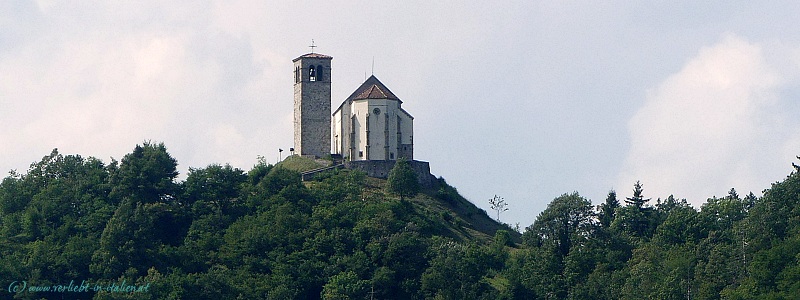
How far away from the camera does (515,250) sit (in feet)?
337

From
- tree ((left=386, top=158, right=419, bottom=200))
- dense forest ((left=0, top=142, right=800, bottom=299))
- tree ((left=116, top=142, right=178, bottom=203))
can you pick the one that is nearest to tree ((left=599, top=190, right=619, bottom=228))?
dense forest ((left=0, top=142, right=800, bottom=299))

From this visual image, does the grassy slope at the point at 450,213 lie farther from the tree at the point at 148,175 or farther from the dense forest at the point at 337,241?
the tree at the point at 148,175

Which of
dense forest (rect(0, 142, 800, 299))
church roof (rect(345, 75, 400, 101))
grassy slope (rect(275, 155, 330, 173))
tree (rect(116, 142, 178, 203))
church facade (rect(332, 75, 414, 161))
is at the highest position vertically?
church roof (rect(345, 75, 400, 101))

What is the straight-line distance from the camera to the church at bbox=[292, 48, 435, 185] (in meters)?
107

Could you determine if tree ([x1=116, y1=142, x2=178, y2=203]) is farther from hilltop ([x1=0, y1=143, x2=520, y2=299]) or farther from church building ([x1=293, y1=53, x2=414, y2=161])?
church building ([x1=293, y1=53, x2=414, y2=161])

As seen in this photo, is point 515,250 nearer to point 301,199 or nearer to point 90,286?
point 301,199

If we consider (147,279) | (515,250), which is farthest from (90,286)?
(515,250)

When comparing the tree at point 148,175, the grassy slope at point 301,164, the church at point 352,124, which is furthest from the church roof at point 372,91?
the tree at point 148,175

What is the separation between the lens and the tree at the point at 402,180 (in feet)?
340

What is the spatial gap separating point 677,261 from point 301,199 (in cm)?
2196

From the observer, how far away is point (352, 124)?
354 ft

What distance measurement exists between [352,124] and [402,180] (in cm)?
607

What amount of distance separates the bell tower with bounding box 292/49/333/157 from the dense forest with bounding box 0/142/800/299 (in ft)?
13.5

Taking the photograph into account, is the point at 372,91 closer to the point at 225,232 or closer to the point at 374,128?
the point at 374,128
